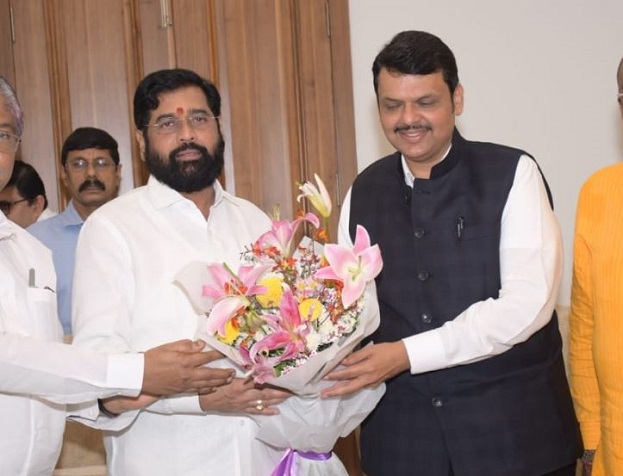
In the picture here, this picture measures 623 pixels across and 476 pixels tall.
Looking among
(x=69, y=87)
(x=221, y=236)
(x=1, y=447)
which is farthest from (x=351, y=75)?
(x=1, y=447)

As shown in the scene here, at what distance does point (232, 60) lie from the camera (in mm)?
3914

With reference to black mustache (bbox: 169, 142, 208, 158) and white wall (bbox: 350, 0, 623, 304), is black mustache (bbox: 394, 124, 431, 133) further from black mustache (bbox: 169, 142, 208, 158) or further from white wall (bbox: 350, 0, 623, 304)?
white wall (bbox: 350, 0, 623, 304)

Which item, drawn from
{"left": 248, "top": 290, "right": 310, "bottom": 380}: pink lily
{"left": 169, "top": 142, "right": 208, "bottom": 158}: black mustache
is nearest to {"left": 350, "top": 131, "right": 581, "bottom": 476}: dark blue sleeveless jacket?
{"left": 248, "top": 290, "right": 310, "bottom": 380}: pink lily

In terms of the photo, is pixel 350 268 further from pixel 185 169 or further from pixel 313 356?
pixel 185 169

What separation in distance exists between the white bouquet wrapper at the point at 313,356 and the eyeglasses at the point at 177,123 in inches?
26.0

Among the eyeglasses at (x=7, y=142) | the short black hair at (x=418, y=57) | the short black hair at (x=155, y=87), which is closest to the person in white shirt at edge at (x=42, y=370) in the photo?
the eyeglasses at (x=7, y=142)

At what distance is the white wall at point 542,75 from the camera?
4.12 m

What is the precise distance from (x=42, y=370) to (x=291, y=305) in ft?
2.21

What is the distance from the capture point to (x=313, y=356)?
200cm

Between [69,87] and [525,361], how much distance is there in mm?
2456

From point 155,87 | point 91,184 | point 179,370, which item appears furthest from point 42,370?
point 91,184

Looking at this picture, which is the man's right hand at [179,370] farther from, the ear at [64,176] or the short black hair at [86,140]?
the ear at [64,176]

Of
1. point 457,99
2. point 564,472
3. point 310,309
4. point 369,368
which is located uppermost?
point 457,99

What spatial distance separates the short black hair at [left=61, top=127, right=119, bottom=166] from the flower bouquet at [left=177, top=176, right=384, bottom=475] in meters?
1.81
